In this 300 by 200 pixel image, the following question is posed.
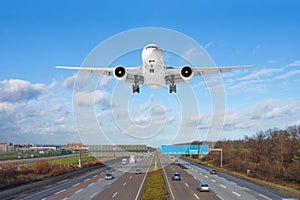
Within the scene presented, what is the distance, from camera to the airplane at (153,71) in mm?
37250

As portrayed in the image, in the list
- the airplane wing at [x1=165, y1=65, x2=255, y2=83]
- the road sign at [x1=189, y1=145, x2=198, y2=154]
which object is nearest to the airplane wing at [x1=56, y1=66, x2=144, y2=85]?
the airplane wing at [x1=165, y1=65, x2=255, y2=83]

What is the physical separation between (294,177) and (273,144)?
31414 mm

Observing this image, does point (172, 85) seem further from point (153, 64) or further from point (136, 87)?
point (153, 64)

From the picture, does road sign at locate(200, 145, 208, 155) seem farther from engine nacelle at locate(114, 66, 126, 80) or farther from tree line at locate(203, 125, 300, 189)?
engine nacelle at locate(114, 66, 126, 80)

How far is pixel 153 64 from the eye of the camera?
36.5 metres

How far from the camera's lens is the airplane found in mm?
37250

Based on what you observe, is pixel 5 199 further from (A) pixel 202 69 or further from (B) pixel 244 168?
(B) pixel 244 168

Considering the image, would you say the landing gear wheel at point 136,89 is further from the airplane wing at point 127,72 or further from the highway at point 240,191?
the highway at point 240,191

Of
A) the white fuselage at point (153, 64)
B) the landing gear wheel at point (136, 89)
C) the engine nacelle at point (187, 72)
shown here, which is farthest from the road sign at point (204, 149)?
the engine nacelle at point (187, 72)

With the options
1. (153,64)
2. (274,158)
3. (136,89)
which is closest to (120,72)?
(153,64)

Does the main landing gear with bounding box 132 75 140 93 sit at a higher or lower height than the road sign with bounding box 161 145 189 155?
higher

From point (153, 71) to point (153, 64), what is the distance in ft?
3.02

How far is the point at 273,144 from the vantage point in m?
103

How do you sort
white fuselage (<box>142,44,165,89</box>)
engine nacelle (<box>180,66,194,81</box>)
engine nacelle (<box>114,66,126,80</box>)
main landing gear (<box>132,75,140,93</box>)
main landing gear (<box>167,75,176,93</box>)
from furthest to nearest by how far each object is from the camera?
main landing gear (<box>167,75,176,93</box>) → main landing gear (<box>132,75,140,93</box>) → engine nacelle (<box>114,66,126,80</box>) → engine nacelle (<box>180,66,194,81</box>) → white fuselage (<box>142,44,165,89</box>)
